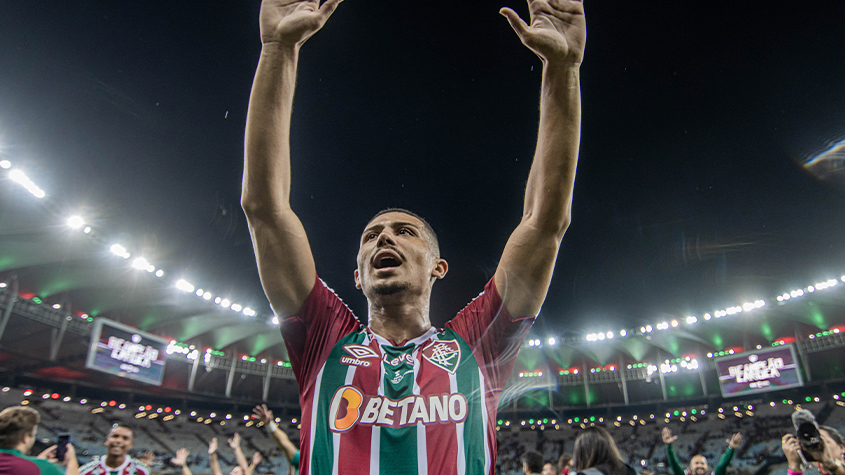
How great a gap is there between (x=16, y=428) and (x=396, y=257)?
393cm

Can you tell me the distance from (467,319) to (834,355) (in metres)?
37.5

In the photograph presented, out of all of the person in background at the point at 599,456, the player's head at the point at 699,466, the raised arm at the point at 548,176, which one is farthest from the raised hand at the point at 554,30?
the player's head at the point at 699,466

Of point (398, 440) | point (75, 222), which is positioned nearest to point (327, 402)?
point (398, 440)

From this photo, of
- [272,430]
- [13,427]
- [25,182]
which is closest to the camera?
[13,427]

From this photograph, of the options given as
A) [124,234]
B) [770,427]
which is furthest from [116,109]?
[770,427]

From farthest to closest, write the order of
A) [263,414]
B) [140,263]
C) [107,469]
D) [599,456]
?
1. [140,263]
2. [263,414]
3. [107,469]
4. [599,456]

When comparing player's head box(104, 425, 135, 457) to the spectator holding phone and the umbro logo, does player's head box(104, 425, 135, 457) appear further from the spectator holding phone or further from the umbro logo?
the umbro logo

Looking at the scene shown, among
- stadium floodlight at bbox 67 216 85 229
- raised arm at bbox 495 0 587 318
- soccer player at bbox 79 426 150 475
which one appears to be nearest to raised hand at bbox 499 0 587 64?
raised arm at bbox 495 0 587 318

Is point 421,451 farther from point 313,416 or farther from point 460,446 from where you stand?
point 313,416

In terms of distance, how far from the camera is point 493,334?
2.17 metres

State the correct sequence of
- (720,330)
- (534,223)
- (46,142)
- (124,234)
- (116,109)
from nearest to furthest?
1. (534,223)
2. (116,109)
3. (46,142)
4. (124,234)
5. (720,330)

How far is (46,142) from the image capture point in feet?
49.1

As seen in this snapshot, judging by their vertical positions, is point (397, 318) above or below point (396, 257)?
below

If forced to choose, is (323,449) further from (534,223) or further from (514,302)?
(534,223)
